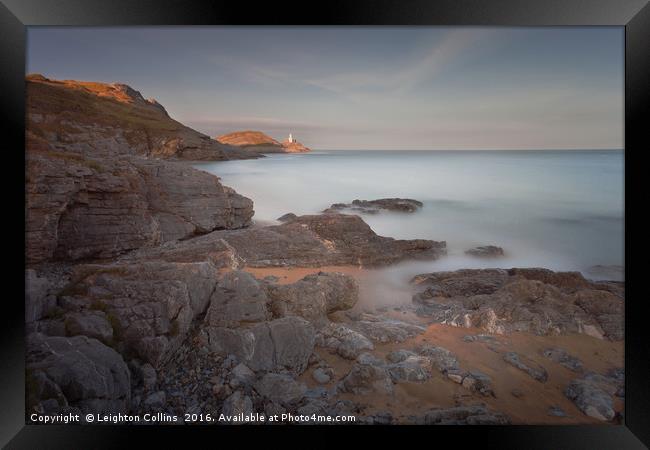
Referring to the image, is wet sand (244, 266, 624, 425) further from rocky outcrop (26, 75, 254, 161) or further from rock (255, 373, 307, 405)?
rocky outcrop (26, 75, 254, 161)

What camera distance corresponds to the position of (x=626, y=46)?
8.22 ft

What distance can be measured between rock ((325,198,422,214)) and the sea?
5 cm

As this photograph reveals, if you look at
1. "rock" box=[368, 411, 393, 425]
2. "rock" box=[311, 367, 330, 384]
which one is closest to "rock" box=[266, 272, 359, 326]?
"rock" box=[311, 367, 330, 384]

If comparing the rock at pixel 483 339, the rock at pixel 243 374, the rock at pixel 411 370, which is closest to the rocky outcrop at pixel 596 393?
the rock at pixel 483 339

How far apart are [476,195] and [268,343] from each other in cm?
228

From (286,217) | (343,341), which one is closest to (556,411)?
(343,341)

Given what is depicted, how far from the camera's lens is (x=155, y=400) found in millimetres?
2346

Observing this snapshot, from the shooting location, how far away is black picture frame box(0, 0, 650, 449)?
7.92 ft

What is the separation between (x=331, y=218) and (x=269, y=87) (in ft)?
4.32

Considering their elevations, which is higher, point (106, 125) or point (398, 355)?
point (106, 125)

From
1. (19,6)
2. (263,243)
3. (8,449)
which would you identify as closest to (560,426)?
(263,243)

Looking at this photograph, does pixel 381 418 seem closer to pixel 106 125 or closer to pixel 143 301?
pixel 143 301

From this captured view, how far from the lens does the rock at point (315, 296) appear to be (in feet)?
9.01

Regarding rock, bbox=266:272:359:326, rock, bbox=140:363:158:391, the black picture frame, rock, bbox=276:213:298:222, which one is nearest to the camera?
rock, bbox=140:363:158:391
